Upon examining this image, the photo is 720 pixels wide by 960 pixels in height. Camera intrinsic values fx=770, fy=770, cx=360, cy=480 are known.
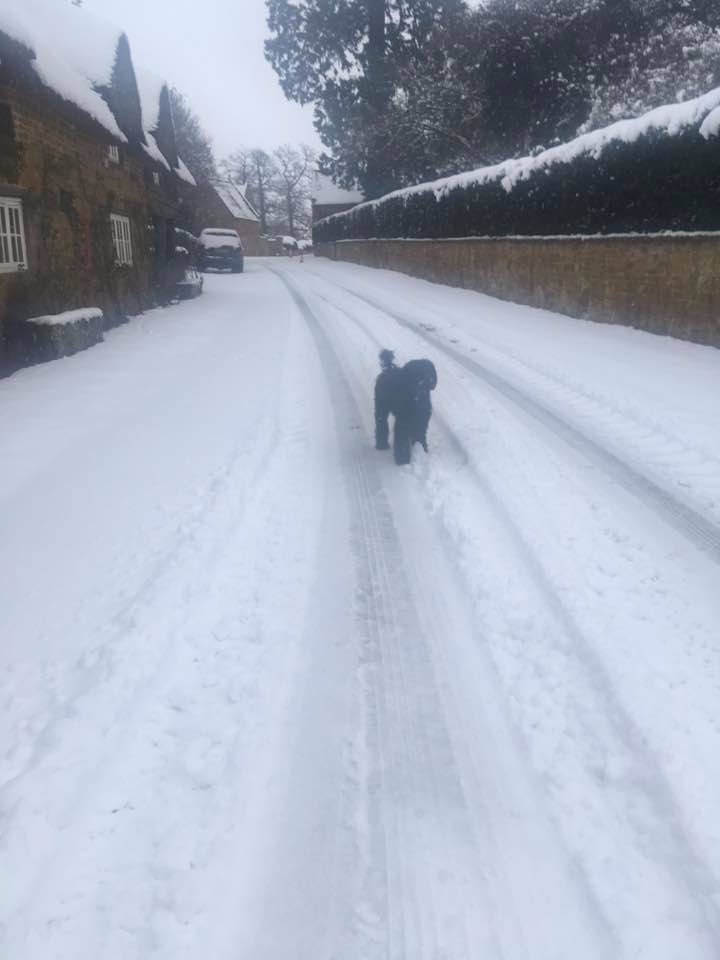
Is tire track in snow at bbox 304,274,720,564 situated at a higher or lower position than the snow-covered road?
higher

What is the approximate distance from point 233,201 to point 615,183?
61828 millimetres

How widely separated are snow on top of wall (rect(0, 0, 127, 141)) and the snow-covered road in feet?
22.8

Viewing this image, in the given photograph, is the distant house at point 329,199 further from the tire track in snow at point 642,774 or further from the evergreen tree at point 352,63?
the tire track in snow at point 642,774

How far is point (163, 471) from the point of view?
19.6ft

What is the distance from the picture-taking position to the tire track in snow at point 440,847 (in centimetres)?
208

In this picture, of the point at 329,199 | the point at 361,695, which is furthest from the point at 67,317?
the point at 329,199

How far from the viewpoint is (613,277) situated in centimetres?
1260

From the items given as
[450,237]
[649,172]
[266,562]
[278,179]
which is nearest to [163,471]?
[266,562]

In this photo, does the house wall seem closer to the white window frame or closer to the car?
the white window frame

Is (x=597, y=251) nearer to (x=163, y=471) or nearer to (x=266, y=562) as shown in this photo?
(x=163, y=471)

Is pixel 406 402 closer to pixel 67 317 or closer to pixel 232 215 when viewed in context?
pixel 67 317

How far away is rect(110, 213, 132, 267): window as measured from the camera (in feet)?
53.9

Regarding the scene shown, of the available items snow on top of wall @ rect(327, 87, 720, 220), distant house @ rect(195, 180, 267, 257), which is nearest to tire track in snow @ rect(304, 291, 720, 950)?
snow on top of wall @ rect(327, 87, 720, 220)

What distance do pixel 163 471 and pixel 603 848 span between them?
175 inches
